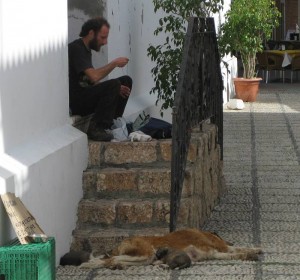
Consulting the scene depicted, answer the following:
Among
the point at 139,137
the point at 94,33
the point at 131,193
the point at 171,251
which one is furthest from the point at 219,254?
the point at 94,33

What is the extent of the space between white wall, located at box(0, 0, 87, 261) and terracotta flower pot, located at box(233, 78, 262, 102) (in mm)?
12114

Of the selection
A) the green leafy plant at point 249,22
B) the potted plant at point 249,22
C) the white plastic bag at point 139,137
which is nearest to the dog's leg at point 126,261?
the white plastic bag at point 139,137

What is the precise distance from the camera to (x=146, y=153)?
8500mm

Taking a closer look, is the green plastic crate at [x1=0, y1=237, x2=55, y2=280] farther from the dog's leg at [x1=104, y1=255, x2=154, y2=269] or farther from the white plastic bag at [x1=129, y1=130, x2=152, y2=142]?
the white plastic bag at [x1=129, y1=130, x2=152, y2=142]

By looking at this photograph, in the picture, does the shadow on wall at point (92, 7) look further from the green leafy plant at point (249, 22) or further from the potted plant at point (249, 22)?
the green leafy plant at point (249, 22)

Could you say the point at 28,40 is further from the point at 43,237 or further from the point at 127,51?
the point at 127,51

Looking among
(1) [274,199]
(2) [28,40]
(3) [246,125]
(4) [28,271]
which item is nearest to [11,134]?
(2) [28,40]

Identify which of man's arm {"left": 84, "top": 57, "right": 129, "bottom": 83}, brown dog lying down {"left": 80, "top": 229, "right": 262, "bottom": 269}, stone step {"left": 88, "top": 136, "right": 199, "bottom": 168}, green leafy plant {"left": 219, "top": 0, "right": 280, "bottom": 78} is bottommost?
brown dog lying down {"left": 80, "top": 229, "right": 262, "bottom": 269}

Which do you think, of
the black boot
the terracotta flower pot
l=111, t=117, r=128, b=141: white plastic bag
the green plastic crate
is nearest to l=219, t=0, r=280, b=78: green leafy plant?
the terracotta flower pot

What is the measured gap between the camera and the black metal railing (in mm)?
7680

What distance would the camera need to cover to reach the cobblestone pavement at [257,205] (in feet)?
23.2

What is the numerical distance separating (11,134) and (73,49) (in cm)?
251

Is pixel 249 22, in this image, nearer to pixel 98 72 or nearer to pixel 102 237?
pixel 98 72

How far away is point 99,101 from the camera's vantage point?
29.2ft
